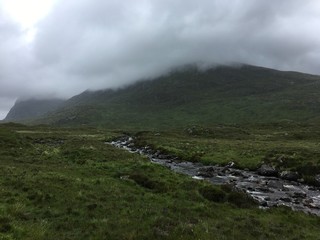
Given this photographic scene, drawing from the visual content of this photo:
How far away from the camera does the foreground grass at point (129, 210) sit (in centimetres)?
2066

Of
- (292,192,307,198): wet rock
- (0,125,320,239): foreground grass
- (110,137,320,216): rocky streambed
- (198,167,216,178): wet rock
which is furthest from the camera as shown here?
(198,167,216,178): wet rock

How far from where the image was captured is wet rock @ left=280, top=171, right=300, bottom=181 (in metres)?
44.9

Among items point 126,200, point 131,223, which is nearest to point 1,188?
point 126,200

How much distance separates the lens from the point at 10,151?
181 ft

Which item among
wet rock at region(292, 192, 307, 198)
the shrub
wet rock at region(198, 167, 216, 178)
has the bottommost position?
wet rock at region(292, 192, 307, 198)

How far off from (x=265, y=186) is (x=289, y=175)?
7.14 metres

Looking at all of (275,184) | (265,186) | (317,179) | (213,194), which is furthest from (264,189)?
(213,194)

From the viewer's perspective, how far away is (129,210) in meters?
25.2

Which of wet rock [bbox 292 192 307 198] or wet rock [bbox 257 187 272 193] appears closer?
wet rock [bbox 292 192 307 198]

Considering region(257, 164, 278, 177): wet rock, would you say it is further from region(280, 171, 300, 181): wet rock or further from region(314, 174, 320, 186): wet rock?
region(314, 174, 320, 186): wet rock

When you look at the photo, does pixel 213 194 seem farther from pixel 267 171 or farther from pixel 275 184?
pixel 267 171

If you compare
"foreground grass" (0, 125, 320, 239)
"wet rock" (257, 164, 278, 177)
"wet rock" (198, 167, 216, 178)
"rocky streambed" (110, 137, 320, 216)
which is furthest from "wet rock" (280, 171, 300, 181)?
"foreground grass" (0, 125, 320, 239)

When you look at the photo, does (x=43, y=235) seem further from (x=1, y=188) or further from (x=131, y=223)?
(x=1, y=188)

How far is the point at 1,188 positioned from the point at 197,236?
55.3ft
